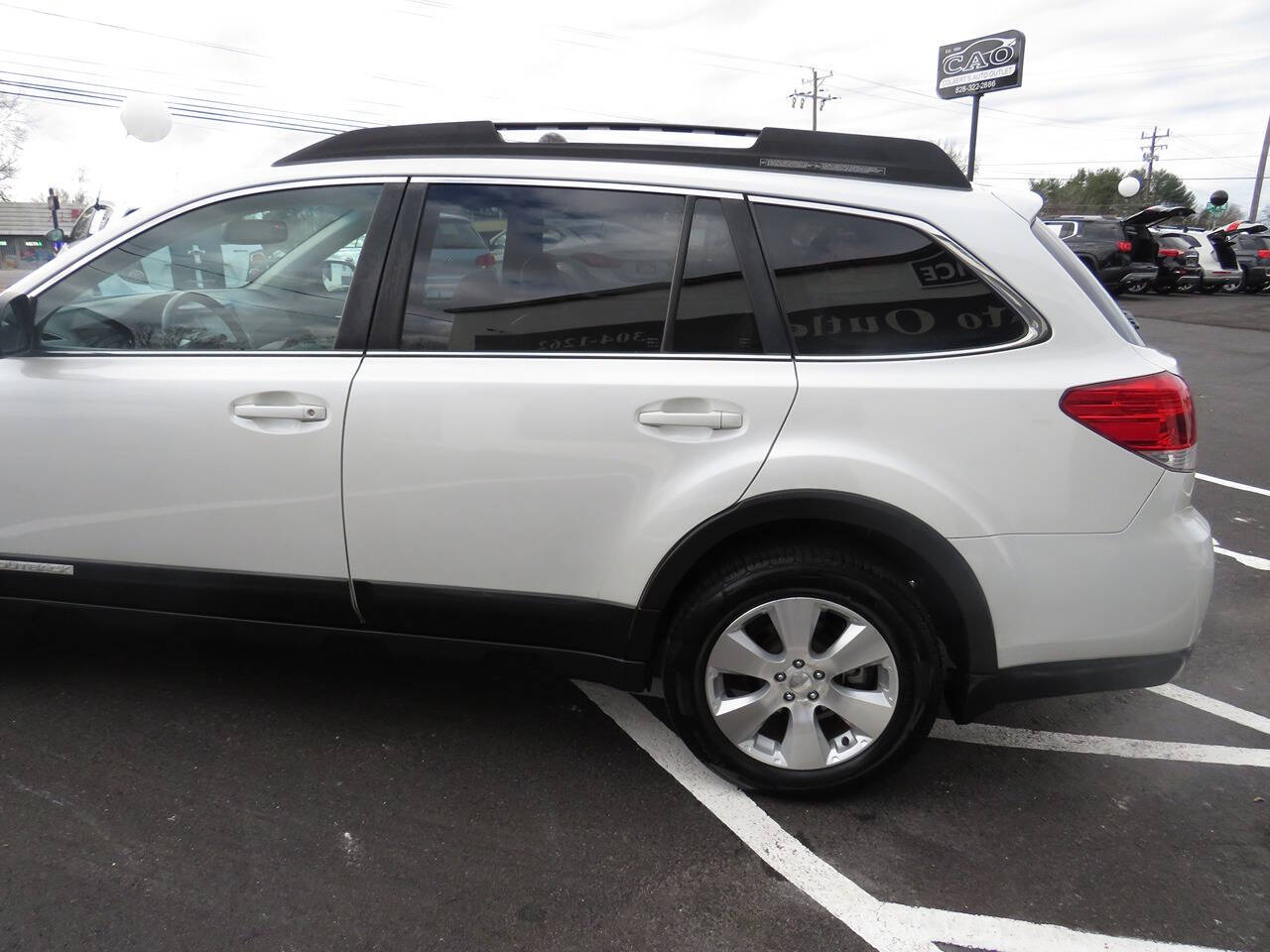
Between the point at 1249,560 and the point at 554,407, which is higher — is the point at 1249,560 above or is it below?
below

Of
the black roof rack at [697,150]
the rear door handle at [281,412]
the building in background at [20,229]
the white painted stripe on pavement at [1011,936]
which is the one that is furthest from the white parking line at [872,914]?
the building in background at [20,229]

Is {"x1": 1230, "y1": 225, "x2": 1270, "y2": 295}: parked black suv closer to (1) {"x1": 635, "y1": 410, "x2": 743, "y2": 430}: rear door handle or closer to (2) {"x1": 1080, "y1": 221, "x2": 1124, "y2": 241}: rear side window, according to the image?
(2) {"x1": 1080, "y1": 221, "x2": 1124, "y2": 241}: rear side window

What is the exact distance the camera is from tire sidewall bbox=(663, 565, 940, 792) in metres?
2.46

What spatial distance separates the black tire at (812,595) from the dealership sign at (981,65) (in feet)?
60.5

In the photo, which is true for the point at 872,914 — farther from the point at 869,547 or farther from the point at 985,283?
the point at 985,283

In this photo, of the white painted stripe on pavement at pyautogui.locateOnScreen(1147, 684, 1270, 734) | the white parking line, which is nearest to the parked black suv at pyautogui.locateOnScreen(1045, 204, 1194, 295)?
the white painted stripe on pavement at pyautogui.locateOnScreen(1147, 684, 1270, 734)

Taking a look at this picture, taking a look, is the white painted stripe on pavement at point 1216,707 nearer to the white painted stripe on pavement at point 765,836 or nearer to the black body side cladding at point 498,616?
the white painted stripe on pavement at point 765,836

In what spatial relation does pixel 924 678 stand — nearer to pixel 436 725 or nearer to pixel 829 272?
pixel 829 272

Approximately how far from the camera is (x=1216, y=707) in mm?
3289

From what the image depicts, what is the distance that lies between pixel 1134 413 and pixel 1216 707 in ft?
5.19

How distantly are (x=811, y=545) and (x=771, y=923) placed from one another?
0.94 meters

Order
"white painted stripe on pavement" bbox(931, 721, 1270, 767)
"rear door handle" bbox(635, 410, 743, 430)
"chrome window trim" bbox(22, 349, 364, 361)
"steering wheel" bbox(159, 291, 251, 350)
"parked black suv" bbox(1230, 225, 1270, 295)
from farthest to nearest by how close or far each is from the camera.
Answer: "parked black suv" bbox(1230, 225, 1270, 295), "white painted stripe on pavement" bbox(931, 721, 1270, 767), "steering wheel" bbox(159, 291, 251, 350), "chrome window trim" bbox(22, 349, 364, 361), "rear door handle" bbox(635, 410, 743, 430)

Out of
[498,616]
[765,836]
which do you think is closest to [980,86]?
[498,616]

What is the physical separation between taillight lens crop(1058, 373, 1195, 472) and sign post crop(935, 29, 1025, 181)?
17.3 m
